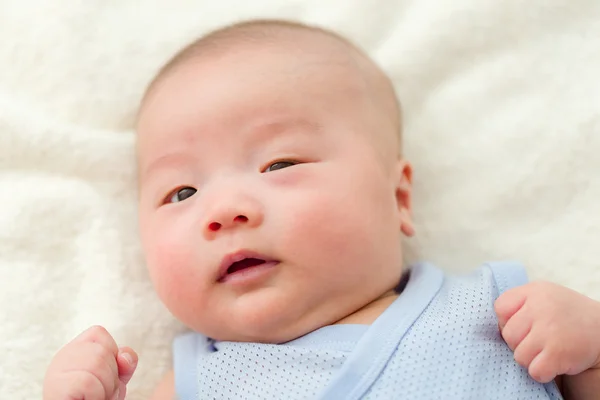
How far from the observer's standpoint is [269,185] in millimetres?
1109

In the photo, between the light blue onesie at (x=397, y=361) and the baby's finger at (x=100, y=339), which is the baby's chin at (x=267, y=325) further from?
the baby's finger at (x=100, y=339)

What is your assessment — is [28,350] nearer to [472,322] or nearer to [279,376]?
[279,376]

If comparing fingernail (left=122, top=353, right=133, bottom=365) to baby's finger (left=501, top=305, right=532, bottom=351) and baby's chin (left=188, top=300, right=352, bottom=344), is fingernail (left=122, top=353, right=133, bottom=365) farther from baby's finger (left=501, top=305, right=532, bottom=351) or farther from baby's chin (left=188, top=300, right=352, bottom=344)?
baby's finger (left=501, top=305, right=532, bottom=351)

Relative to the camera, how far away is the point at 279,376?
107 centimetres

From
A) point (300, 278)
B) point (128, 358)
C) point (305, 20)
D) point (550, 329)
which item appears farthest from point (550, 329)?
point (305, 20)

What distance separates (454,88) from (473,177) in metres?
0.22

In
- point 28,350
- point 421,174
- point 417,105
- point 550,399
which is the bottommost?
point 28,350

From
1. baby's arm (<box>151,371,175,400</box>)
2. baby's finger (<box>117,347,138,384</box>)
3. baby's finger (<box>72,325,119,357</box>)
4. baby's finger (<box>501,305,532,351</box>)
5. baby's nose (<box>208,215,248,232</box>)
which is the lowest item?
baby's arm (<box>151,371,175,400</box>)

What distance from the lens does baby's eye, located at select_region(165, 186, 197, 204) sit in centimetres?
121

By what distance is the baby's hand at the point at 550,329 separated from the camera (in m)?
1.01

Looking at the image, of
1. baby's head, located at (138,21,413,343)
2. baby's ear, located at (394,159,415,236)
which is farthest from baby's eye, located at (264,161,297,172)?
baby's ear, located at (394,159,415,236)

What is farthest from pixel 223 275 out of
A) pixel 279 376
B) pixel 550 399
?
pixel 550 399

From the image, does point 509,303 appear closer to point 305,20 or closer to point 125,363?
point 125,363

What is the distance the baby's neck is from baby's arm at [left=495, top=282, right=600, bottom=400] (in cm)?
19
